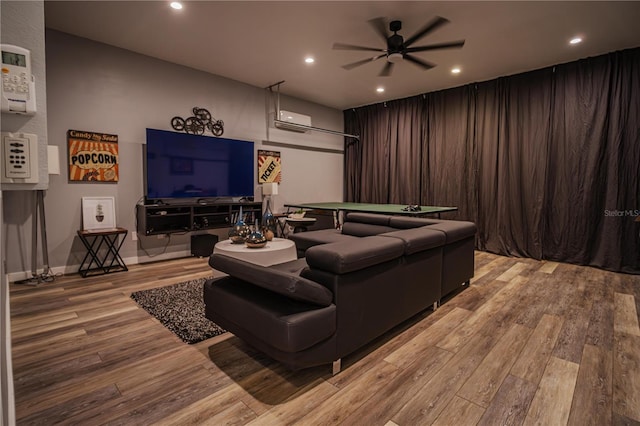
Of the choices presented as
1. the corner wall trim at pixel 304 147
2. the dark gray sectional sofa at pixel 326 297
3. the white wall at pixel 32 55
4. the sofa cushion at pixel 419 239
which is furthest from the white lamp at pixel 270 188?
the white wall at pixel 32 55

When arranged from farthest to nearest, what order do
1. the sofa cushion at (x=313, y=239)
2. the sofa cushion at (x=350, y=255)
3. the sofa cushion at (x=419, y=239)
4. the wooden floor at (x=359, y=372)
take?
the sofa cushion at (x=313, y=239)
the sofa cushion at (x=419, y=239)
the sofa cushion at (x=350, y=255)
the wooden floor at (x=359, y=372)

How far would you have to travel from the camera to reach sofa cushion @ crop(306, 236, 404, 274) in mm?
1774

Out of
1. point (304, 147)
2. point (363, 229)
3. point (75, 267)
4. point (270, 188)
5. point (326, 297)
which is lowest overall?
point (75, 267)

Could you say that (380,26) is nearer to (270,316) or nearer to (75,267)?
(270,316)

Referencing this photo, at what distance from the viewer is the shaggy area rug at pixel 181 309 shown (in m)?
2.35

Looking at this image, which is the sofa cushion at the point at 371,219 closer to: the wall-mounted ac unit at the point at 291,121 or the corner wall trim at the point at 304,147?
the corner wall trim at the point at 304,147

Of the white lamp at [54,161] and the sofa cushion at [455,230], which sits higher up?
the white lamp at [54,161]

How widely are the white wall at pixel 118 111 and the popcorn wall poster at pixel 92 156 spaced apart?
0.07m

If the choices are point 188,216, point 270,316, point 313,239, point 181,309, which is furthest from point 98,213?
point 270,316

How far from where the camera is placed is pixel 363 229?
157 inches

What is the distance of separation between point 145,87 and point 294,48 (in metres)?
2.04

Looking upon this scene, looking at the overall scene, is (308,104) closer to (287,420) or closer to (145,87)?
(145,87)

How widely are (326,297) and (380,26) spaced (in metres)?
3.02

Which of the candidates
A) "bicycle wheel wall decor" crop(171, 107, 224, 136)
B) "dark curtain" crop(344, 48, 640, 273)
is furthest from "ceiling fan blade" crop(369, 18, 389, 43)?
"bicycle wheel wall decor" crop(171, 107, 224, 136)
